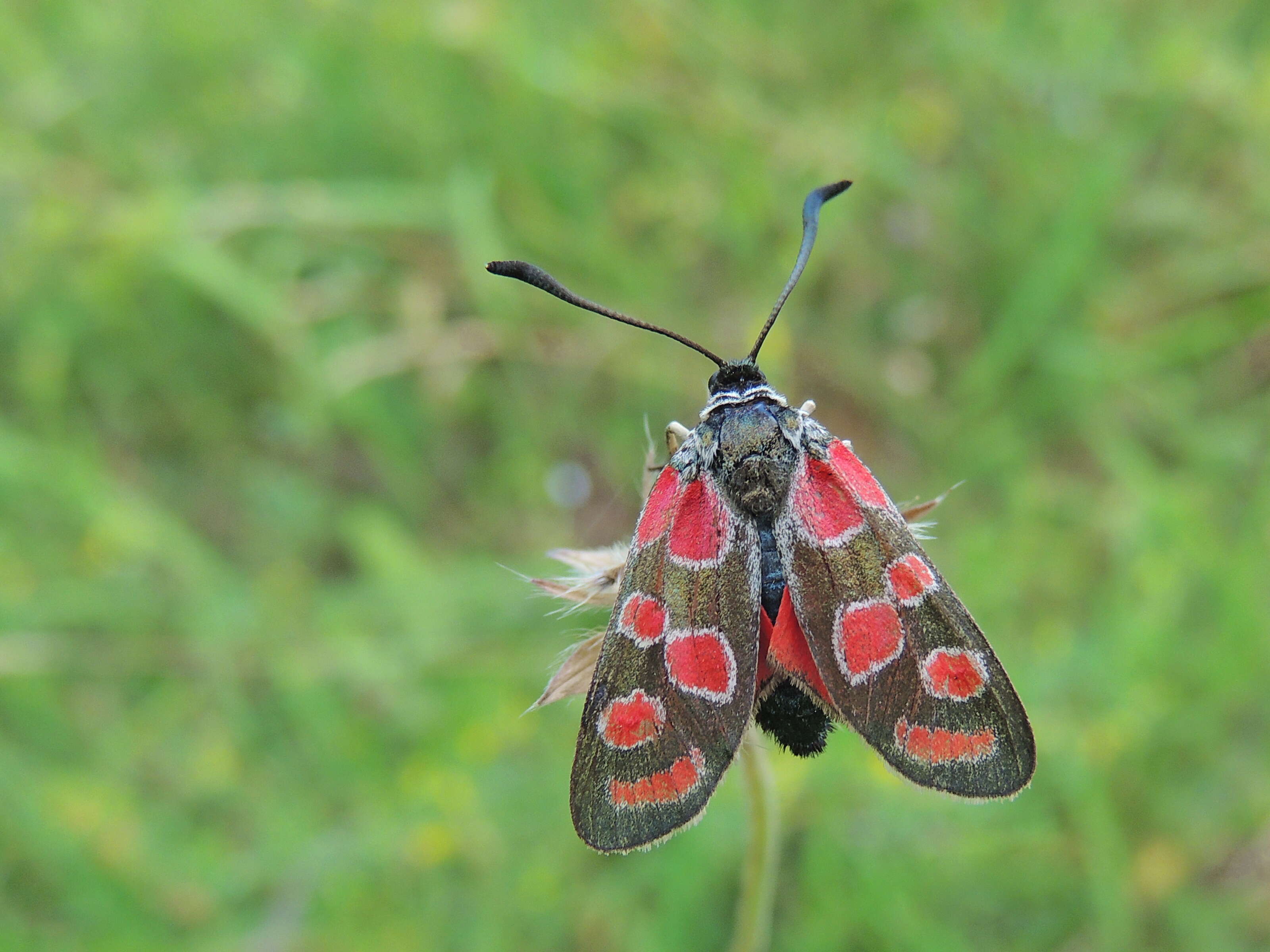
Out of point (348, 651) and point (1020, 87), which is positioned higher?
point (1020, 87)

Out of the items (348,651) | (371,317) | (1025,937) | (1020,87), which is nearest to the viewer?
(1025,937)

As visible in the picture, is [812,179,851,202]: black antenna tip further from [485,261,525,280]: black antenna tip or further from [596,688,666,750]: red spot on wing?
[596,688,666,750]: red spot on wing

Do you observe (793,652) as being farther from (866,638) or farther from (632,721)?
(632,721)

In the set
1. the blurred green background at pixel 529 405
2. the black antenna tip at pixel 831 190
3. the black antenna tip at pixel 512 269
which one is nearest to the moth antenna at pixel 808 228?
the black antenna tip at pixel 831 190

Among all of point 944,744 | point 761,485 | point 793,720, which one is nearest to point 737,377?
point 761,485

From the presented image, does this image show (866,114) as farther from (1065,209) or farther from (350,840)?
(350,840)

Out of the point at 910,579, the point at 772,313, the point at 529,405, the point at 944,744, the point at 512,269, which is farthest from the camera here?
the point at 529,405

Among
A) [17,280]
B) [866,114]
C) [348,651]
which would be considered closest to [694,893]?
[348,651]

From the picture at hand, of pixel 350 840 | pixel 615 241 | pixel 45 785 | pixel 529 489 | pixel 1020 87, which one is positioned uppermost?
pixel 1020 87
